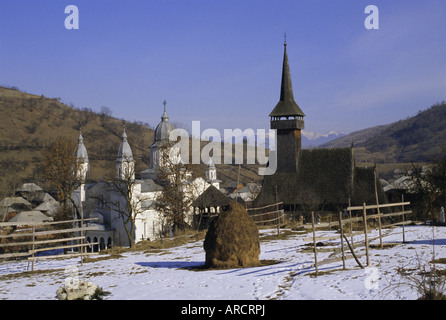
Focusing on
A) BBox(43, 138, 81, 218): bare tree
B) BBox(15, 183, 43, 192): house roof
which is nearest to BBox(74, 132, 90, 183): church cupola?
BBox(43, 138, 81, 218): bare tree

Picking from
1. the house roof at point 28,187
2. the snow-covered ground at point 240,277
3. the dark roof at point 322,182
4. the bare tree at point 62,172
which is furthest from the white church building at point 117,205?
the house roof at point 28,187

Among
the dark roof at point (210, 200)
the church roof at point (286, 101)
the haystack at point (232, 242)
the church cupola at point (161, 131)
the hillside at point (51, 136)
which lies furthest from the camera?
the hillside at point (51, 136)

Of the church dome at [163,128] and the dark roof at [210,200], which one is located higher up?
the church dome at [163,128]

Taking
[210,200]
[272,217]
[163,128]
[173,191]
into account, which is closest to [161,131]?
[163,128]

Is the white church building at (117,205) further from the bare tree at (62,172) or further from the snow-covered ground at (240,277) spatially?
the snow-covered ground at (240,277)

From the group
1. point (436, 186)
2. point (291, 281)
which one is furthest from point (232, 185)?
point (291, 281)

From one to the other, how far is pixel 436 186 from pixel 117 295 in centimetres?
2606

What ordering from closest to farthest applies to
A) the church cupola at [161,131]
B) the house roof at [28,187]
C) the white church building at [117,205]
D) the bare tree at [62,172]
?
the bare tree at [62,172]
the white church building at [117,205]
the church cupola at [161,131]
the house roof at [28,187]

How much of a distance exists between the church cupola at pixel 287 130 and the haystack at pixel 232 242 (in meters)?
30.1

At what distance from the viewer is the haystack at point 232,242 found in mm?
14609

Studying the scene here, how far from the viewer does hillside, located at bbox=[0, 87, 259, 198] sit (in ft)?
332

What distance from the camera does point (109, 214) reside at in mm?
47062

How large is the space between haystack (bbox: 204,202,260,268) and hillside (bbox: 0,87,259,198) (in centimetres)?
6727
